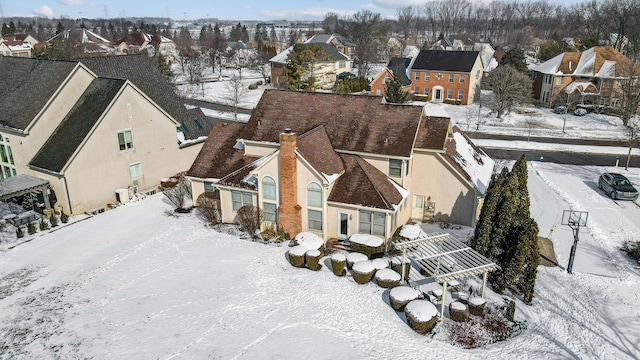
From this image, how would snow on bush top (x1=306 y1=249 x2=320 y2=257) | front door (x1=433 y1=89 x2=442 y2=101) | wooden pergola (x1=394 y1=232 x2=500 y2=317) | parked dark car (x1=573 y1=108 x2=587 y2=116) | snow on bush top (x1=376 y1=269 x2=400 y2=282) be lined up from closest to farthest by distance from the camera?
wooden pergola (x1=394 y1=232 x2=500 y2=317), snow on bush top (x1=376 y1=269 x2=400 y2=282), snow on bush top (x1=306 y1=249 x2=320 y2=257), parked dark car (x1=573 y1=108 x2=587 y2=116), front door (x1=433 y1=89 x2=442 y2=101)

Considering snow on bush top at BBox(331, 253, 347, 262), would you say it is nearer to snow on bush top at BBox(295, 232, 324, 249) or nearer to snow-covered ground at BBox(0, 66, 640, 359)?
snow-covered ground at BBox(0, 66, 640, 359)

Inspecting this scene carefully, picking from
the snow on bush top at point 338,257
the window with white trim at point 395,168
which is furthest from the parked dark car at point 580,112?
the snow on bush top at point 338,257

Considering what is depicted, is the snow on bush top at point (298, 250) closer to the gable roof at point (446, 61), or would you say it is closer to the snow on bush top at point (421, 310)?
the snow on bush top at point (421, 310)

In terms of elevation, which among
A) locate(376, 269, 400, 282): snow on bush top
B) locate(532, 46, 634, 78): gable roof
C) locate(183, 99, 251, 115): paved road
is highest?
locate(532, 46, 634, 78): gable roof

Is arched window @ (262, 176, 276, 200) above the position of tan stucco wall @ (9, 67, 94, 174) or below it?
below

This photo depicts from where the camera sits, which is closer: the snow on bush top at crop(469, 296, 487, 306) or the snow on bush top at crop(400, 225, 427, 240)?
the snow on bush top at crop(469, 296, 487, 306)

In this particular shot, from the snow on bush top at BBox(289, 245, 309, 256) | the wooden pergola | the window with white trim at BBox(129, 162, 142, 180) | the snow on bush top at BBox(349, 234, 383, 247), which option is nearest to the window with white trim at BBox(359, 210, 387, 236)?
the snow on bush top at BBox(349, 234, 383, 247)
